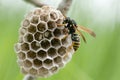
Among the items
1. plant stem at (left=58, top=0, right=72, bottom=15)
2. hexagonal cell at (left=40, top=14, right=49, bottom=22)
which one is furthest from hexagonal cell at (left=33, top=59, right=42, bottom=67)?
plant stem at (left=58, top=0, right=72, bottom=15)

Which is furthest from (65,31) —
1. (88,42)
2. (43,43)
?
(88,42)

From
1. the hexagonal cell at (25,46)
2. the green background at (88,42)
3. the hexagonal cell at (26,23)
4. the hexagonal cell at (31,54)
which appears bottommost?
the hexagonal cell at (31,54)

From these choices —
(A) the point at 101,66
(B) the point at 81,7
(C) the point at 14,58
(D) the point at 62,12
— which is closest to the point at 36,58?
(D) the point at 62,12

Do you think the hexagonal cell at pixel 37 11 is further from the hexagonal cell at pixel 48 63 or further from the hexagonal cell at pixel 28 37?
the hexagonal cell at pixel 48 63

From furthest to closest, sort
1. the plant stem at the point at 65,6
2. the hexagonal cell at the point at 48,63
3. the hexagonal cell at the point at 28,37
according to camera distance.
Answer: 1. the hexagonal cell at the point at 48,63
2. the hexagonal cell at the point at 28,37
3. the plant stem at the point at 65,6

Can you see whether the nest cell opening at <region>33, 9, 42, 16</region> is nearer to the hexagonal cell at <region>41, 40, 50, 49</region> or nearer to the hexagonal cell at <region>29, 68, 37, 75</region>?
the hexagonal cell at <region>41, 40, 50, 49</region>

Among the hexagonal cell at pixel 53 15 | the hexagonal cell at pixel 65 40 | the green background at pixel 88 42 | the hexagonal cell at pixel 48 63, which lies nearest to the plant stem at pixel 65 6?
the hexagonal cell at pixel 53 15
